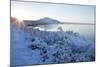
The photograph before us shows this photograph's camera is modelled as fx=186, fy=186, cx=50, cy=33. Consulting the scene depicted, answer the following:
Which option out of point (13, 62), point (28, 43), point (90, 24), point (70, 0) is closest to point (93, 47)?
point (90, 24)

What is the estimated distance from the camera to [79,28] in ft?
9.12

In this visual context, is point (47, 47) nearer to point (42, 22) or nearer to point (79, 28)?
point (42, 22)

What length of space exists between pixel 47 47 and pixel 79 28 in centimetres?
57

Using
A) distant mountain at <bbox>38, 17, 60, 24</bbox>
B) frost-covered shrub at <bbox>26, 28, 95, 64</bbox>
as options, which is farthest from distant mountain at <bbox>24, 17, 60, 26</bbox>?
frost-covered shrub at <bbox>26, 28, 95, 64</bbox>

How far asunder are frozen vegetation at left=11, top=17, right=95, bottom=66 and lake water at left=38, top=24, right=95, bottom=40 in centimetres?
5

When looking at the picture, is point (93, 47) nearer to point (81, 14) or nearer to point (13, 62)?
point (81, 14)

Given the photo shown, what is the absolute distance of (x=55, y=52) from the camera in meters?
2.65

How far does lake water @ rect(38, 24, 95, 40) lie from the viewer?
265 centimetres

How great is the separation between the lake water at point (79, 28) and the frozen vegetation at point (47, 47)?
0.16 ft

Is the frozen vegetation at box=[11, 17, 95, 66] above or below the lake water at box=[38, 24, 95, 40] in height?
below

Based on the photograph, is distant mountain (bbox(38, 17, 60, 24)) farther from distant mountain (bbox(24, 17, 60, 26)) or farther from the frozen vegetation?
the frozen vegetation

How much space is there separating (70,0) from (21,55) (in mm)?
1075

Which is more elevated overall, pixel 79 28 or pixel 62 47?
pixel 79 28

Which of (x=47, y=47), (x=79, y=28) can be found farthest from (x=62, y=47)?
(x=79, y=28)
